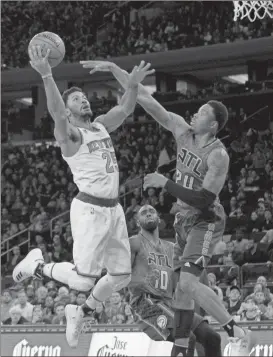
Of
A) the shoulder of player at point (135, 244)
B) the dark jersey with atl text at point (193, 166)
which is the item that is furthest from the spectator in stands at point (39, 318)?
the dark jersey with atl text at point (193, 166)

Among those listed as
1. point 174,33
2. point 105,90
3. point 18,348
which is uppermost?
point 174,33

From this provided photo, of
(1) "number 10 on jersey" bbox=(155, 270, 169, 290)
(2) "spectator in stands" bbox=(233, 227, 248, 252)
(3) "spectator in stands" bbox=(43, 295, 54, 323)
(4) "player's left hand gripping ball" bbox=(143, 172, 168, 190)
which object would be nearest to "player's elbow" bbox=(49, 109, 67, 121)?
(4) "player's left hand gripping ball" bbox=(143, 172, 168, 190)

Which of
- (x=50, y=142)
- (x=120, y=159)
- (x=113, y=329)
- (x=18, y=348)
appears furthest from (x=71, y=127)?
(x=50, y=142)

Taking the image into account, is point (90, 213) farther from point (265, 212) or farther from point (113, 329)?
point (265, 212)

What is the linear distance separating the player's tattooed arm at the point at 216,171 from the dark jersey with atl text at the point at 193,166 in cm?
11

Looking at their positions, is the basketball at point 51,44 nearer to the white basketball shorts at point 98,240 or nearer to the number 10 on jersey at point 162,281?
the white basketball shorts at point 98,240

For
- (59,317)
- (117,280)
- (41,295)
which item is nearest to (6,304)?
(41,295)

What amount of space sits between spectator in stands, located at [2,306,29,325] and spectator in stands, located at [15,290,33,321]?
0.05 meters

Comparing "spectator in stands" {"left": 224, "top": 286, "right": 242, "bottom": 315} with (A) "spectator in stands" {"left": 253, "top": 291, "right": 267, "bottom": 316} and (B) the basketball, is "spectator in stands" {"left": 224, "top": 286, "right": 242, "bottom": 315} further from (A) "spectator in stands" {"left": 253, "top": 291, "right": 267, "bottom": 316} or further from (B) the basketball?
(B) the basketball

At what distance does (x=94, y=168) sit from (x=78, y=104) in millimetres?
624

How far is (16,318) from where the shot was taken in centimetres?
1472

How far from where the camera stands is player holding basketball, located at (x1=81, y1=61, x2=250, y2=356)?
26.4ft

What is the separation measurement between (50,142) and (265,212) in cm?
1109

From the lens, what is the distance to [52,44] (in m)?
8.02
